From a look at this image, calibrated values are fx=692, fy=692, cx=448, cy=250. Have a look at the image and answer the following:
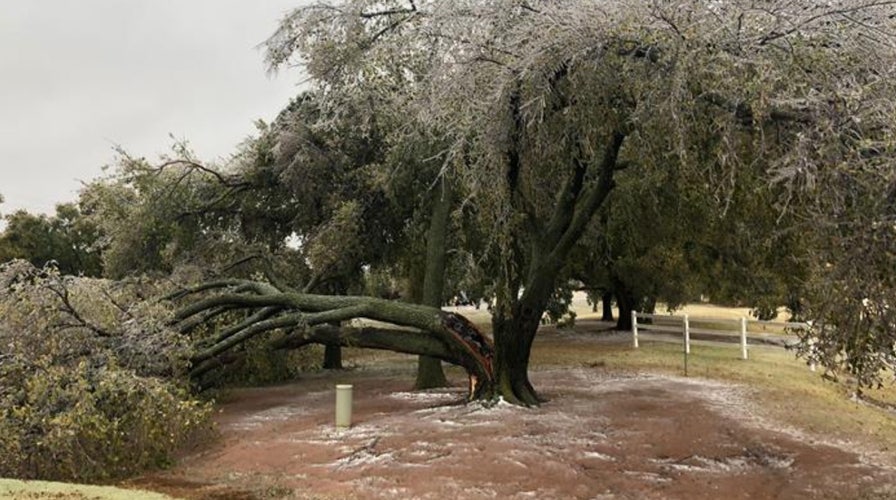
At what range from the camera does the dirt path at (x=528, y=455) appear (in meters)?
7.12

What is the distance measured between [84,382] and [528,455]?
508 cm

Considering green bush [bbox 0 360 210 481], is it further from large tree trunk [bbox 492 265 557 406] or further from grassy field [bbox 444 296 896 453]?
grassy field [bbox 444 296 896 453]

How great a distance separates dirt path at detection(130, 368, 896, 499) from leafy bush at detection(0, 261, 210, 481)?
0.59m

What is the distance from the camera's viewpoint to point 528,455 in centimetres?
823

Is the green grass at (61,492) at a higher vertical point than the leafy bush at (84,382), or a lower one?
lower

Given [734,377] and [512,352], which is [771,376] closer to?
[734,377]

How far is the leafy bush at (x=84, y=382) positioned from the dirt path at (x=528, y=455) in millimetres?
589

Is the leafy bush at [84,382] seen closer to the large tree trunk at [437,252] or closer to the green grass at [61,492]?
the green grass at [61,492]

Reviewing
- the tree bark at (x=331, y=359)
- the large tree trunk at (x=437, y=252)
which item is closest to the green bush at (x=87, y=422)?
the large tree trunk at (x=437, y=252)

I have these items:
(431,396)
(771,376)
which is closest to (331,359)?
(431,396)

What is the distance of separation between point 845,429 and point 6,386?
432 inches

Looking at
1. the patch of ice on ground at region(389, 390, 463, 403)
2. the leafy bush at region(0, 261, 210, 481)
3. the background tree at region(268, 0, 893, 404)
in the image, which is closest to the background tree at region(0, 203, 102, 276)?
the patch of ice on ground at region(389, 390, 463, 403)

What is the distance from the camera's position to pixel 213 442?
9.60m

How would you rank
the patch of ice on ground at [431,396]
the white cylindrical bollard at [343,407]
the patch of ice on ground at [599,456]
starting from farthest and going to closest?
1. the patch of ice on ground at [431,396]
2. the white cylindrical bollard at [343,407]
3. the patch of ice on ground at [599,456]
